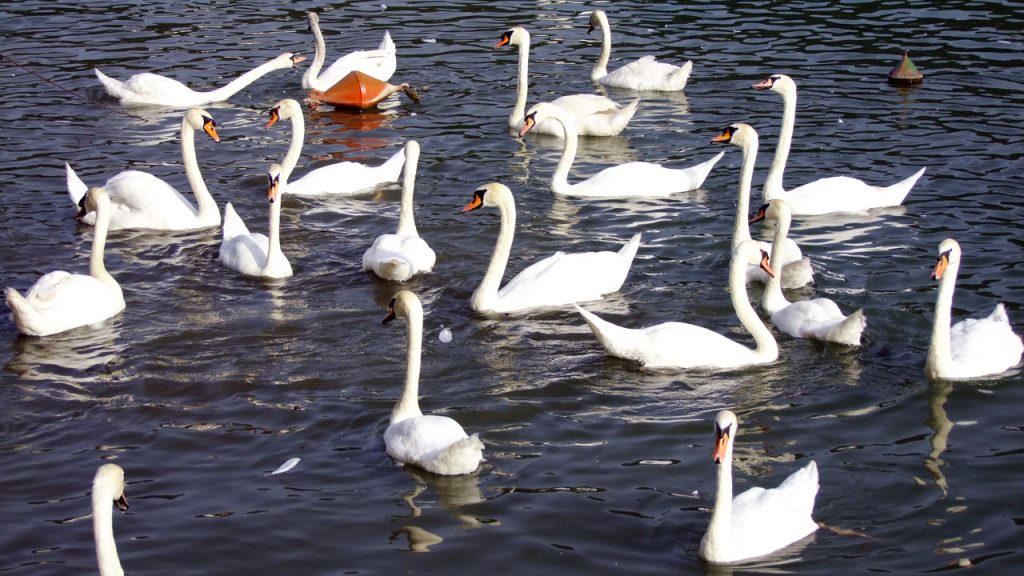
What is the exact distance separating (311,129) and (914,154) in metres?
7.05

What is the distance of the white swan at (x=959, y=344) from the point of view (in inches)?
361

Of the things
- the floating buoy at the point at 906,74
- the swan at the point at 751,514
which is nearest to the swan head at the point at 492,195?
the swan at the point at 751,514

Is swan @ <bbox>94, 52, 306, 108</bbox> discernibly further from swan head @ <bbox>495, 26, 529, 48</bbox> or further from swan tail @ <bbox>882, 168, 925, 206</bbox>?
swan tail @ <bbox>882, 168, 925, 206</bbox>

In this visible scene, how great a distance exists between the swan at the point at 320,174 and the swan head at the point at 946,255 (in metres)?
6.18

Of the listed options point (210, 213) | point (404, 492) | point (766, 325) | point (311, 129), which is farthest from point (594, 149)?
point (404, 492)

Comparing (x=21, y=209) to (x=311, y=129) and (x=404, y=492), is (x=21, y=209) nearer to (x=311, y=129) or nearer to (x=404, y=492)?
(x=311, y=129)

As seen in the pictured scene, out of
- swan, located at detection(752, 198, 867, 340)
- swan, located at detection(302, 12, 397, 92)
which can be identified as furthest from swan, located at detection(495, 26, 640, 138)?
swan, located at detection(752, 198, 867, 340)

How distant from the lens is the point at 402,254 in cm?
1141

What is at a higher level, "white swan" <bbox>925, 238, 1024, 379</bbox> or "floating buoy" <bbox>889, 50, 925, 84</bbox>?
"floating buoy" <bbox>889, 50, 925, 84</bbox>

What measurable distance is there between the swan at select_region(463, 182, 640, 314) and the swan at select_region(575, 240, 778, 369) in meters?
1.24

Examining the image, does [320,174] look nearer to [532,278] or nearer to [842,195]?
[532,278]

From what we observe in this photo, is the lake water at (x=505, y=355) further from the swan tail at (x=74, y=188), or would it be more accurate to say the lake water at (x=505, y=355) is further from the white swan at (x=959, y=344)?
the swan tail at (x=74, y=188)

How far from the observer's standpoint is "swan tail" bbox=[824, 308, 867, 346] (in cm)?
950

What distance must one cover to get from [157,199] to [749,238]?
550cm
